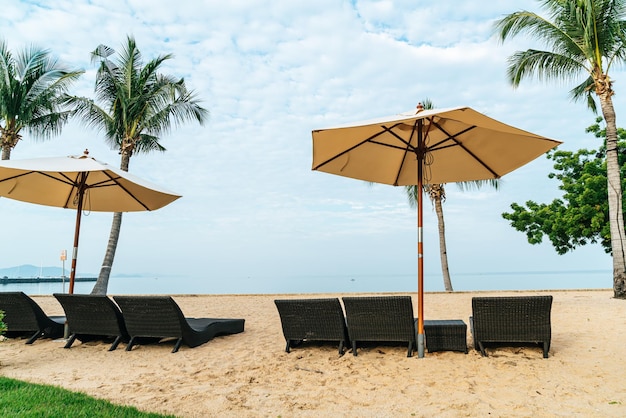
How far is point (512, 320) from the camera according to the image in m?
4.21

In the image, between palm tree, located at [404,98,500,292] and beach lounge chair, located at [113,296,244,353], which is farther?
palm tree, located at [404,98,500,292]

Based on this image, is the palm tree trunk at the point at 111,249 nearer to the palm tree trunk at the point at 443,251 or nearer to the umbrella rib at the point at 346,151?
the umbrella rib at the point at 346,151

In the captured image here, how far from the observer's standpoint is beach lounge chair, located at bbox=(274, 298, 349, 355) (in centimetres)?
461

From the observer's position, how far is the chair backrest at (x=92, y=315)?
511cm

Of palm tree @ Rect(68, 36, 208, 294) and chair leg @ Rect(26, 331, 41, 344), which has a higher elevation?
palm tree @ Rect(68, 36, 208, 294)

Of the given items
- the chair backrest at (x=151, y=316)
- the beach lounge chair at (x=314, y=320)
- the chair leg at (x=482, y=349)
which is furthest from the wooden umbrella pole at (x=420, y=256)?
the chair backrest at (x=151, y=316)

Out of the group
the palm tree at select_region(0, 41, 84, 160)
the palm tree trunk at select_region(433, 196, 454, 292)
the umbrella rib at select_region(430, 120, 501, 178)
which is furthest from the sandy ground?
the palm tree at select_region(0, 41, 84, 160)

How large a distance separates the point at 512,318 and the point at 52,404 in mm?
4260

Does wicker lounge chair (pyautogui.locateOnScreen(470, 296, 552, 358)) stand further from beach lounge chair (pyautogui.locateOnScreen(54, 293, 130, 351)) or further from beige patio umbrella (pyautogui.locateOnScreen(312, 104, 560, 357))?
beach lounge chair (pyautogui.locateOnScreen(54, 293, 130, 351))

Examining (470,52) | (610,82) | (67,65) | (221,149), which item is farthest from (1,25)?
(610,82)

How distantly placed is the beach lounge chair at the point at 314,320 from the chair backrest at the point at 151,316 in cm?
137

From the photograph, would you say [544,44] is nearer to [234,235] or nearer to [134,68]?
[134,68]

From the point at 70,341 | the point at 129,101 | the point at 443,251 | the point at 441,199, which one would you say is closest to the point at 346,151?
the point at 70,341

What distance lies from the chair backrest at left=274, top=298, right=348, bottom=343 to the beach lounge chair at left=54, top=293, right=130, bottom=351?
2204 mm
